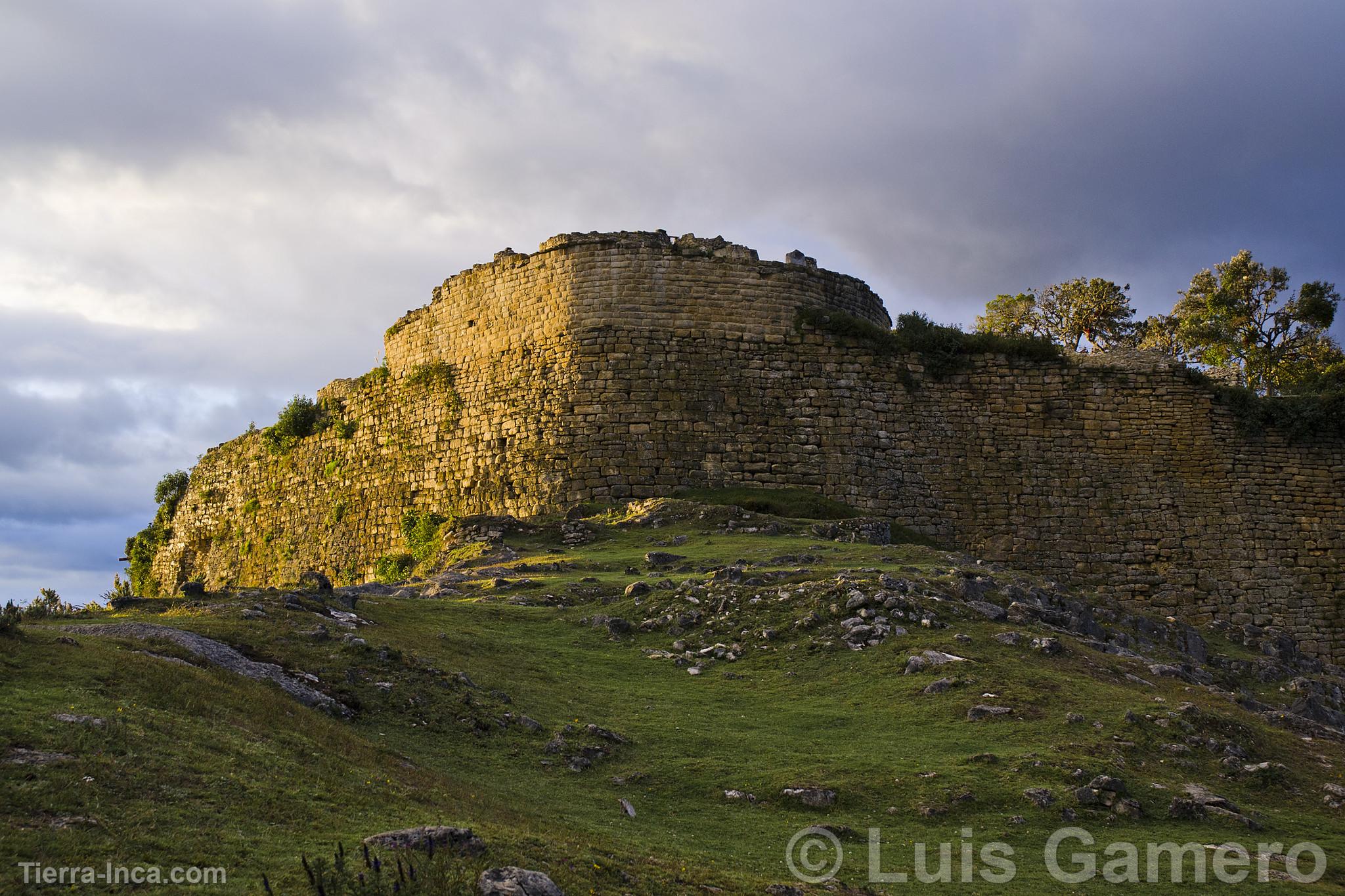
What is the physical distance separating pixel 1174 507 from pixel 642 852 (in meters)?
20.5

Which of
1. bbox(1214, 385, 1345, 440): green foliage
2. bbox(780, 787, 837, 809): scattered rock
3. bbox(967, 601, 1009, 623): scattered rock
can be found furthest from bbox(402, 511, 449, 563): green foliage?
bbox(1214, 385, 1345, 440): green foliage

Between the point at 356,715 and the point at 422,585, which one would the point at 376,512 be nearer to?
the point at 422,585

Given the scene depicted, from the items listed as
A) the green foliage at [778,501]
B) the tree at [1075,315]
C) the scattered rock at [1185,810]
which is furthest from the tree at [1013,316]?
the scattered rock at [1185,810]

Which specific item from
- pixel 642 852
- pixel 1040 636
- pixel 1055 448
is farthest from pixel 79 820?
pixel 1055 448

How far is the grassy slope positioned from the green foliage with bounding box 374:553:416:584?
10.2 metres

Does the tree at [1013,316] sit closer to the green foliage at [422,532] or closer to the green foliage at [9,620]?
the green foliage at [422,532]

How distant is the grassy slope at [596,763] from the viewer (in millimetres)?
6242

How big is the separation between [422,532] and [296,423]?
22.2ft

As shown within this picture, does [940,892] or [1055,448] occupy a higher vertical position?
[1055,448]

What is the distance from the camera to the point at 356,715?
9328 mm

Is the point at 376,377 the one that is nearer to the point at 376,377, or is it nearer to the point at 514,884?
the point at 376,377

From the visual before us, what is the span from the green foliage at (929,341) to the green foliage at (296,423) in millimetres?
12909

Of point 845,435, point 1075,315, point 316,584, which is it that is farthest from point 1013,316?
point 316,584

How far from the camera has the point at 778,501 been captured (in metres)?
22.4
